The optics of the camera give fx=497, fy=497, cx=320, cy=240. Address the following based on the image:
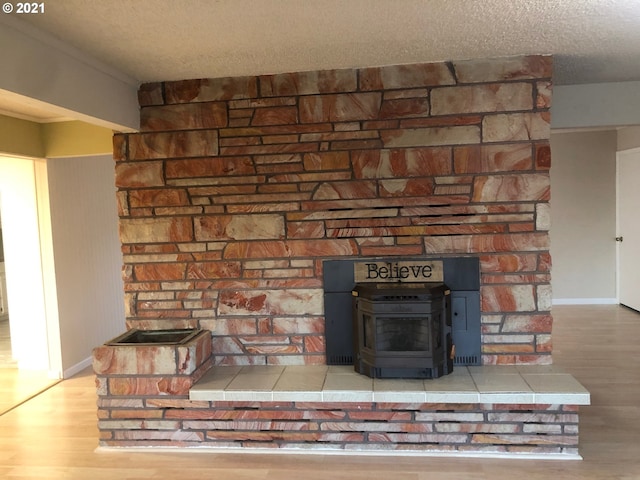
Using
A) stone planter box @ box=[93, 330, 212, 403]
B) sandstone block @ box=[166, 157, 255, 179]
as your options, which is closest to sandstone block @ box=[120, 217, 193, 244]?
Answer: sandstone block @ box=[166, 157, 255, 179]

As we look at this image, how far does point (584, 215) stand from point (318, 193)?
4605 millimetres

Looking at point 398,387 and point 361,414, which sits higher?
point 398,387

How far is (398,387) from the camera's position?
8.88 feet

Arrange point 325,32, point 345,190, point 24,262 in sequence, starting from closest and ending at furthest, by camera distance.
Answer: point 325,32
point 345,190
point 24,262

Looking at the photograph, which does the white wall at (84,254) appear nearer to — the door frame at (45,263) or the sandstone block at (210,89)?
the door frame at (45,263)

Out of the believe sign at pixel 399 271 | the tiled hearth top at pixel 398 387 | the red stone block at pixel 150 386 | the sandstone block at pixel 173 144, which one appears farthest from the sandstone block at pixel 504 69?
the red stone block at pixel 150 386

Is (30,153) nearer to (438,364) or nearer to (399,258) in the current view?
(399,258)

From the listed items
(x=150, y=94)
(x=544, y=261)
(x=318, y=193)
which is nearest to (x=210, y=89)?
(x=150, y=94)

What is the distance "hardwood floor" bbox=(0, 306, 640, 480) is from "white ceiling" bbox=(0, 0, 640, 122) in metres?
2.16

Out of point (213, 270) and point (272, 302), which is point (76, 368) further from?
point (272, 302)

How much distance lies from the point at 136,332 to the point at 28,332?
1.87 m

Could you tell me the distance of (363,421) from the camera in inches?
109

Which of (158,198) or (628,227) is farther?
(628,227)
